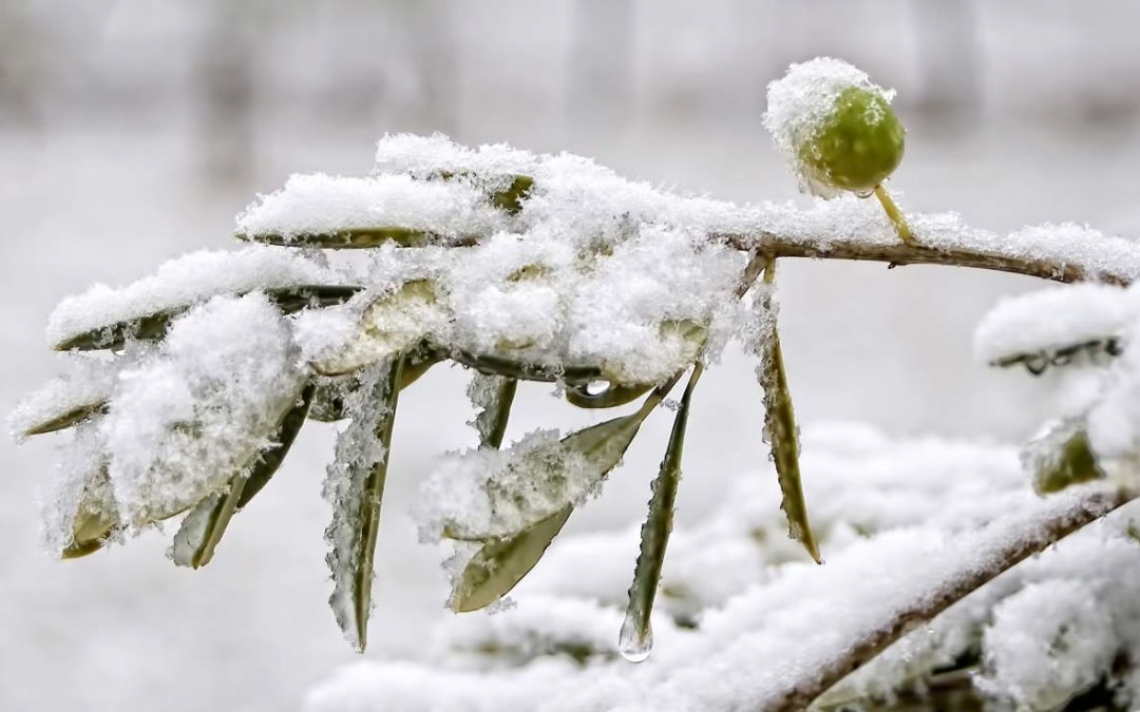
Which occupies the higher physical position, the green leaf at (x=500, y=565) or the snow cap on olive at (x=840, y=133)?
the snow cap on olive at (x=840, y=133)

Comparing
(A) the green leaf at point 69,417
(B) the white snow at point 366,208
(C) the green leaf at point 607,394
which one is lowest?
(A) the green leaf at point 69,417

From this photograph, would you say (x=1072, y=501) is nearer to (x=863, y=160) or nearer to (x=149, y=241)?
(x=863, y=160)

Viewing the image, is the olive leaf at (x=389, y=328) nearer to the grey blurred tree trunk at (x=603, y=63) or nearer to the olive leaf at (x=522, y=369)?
the olive leaf at (x=522, y=369)

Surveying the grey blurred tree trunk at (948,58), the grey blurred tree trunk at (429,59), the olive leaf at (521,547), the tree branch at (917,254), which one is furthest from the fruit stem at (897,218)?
the grey blurred tree trunk at (948,58)

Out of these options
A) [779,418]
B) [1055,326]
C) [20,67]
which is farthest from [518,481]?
[20,67]

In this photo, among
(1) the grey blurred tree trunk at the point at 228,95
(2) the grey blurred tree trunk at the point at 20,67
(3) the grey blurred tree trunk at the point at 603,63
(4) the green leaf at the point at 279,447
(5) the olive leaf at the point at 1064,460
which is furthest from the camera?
(3) the grey blurred tree trunk at the point at 603,63

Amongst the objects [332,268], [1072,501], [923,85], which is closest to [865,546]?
[1072,501]

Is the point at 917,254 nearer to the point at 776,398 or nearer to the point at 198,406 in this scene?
the point at 776,398
